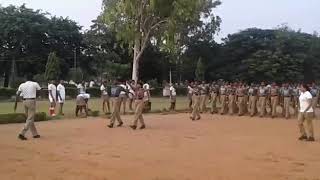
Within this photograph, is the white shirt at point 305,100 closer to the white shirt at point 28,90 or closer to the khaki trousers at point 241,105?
the white shirt at point 28,90

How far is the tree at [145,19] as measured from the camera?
35.0 meters

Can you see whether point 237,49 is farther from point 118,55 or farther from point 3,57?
point 3,57

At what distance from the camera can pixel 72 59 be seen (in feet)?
237

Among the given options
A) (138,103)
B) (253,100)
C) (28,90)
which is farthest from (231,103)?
(28,90)

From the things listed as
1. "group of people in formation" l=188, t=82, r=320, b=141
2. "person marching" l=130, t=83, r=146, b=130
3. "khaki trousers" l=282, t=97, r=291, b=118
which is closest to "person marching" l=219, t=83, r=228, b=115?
"group of people in formation" l=188, t=82, r=320, b=141

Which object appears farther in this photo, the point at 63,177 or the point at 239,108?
the point at 239,108

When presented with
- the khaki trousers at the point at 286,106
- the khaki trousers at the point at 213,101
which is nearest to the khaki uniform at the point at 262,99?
the khaki trousers at the point at 286,106

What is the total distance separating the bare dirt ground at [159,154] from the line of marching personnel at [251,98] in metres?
7.44

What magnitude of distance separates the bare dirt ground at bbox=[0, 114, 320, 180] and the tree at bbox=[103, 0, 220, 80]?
16013 mm

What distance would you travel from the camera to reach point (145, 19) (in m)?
36.1

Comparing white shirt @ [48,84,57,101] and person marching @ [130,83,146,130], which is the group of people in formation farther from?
white shirt @ [48,84,57,101]

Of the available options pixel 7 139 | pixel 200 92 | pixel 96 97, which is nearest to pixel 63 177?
pixel 7 139

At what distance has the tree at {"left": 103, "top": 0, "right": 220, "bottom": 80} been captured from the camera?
35.0 meters

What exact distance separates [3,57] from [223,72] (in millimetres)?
28730
